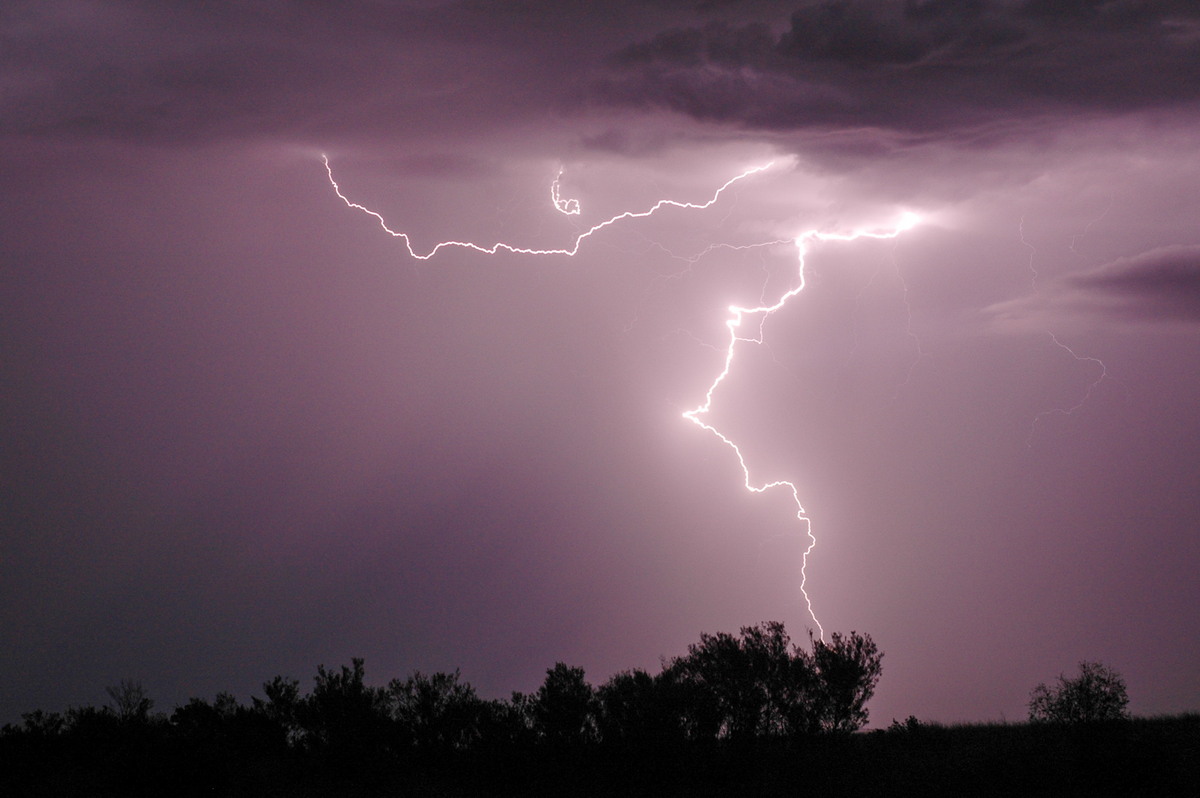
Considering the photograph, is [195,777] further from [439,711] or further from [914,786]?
[914,786]

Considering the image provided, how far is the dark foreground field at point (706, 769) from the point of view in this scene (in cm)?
1922

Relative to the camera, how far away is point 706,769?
2064 cm

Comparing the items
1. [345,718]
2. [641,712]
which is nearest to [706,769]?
[641,712]

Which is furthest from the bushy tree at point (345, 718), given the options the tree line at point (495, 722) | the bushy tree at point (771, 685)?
the bushy tree at point (771, 685)

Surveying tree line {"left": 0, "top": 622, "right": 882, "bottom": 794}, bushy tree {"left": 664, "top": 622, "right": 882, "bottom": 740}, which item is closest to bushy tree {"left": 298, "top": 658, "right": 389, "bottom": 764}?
tree line {"left": 0, "top": 622, "right": 882, "bottom": 794}

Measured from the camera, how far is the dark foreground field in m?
19.2

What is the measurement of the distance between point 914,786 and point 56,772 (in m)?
16.7

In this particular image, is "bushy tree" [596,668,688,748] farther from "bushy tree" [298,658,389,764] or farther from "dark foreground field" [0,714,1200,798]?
"bushy tree" [298,658,389,764]

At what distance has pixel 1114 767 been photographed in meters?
19.0

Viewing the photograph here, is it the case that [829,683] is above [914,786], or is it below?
above

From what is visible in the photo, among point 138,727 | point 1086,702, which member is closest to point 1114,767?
point 1086,702

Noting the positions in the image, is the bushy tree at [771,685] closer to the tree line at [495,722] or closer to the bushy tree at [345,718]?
the tree line at [495,722]

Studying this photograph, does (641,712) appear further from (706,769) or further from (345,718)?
(345,718)

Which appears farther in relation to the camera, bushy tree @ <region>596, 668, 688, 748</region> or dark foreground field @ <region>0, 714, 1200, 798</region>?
bushy tree @ <region>596, 668, 688, 748</region>
